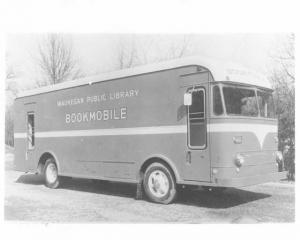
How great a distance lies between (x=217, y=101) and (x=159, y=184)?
7.05 feet

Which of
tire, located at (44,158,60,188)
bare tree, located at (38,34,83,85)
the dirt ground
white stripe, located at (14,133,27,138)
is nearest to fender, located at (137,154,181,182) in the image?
the dirt ground

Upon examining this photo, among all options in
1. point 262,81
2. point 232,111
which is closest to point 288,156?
point 262,81

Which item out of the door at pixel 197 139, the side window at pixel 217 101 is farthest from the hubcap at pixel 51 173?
the side window at pixel 217 101

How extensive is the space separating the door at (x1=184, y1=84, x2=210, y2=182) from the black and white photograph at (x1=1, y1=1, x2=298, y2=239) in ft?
0.06

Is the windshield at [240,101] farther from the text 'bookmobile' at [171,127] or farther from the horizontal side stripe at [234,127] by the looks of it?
the horizontal side stripe at [234,127]

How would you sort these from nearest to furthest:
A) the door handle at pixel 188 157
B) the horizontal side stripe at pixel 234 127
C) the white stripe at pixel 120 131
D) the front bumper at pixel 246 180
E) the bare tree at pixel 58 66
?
the front bumper at pixel 246 180, the horizontal side stripe at pixel 234 127, the door handle at pixel 188 157, the white stripe at pixel 120 131, the bare tree at pixel 58 66

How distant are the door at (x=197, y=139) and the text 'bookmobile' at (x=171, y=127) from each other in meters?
0.02

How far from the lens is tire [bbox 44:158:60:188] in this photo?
11.9 meters

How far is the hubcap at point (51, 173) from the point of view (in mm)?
11961

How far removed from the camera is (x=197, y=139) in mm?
8336

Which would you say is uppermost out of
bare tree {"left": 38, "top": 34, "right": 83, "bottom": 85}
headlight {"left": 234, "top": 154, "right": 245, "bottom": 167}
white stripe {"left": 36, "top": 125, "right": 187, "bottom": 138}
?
bare tree {"left": 38, "top": 34, "right": 83, "bottom": 85}

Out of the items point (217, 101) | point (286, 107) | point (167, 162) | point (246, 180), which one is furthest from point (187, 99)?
point (286, 107)

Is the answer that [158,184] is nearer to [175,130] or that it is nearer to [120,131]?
[175,130]

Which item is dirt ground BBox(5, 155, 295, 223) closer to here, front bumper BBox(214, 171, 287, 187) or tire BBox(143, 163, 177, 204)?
tire BBox(143, 163, 177, 204)
